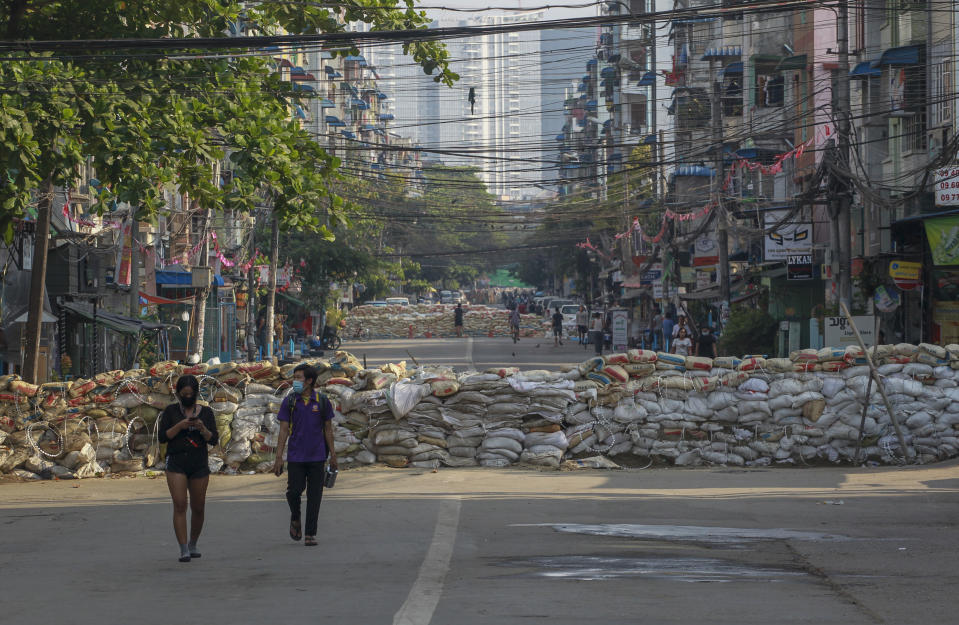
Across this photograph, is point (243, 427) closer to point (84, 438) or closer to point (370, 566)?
point (84, 438)

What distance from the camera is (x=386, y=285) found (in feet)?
235

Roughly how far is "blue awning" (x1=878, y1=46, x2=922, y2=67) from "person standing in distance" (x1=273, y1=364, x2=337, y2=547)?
66.7ft

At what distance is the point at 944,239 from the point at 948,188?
1564 mm

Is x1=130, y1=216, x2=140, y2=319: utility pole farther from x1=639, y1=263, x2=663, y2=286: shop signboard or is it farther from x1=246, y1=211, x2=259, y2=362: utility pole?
x1=639, y1=263, x2=663, y2=286: shop signboard

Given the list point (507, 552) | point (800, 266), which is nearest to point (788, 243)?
point (800, 266)

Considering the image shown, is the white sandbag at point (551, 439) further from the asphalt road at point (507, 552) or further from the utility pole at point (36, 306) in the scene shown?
the utility pole at point (36, 306)

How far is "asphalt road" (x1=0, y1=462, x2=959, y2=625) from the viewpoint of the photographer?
704 centimetres

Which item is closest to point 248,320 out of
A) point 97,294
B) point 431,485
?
point 97,294

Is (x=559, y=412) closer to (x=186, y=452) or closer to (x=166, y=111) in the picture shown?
(x=166, y=111)

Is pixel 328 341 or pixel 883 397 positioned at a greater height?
pixel 883 397

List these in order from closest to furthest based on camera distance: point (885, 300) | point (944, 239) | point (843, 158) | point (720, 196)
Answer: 1. point (944, 239)
2. point (843, 158)
3. point (885, 300)
4. point (720, 196)

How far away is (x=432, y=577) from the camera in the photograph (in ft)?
26.8

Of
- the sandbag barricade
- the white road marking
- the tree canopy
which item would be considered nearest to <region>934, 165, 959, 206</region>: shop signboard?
the sandbag barricade

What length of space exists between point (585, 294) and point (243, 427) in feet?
228
